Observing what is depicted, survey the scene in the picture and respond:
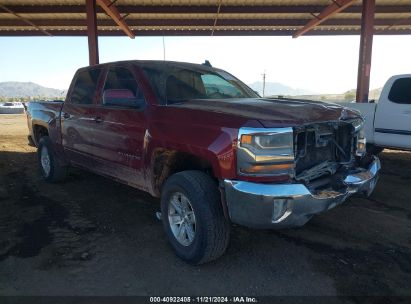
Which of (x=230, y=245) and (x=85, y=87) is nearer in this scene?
(x=230, y=245)

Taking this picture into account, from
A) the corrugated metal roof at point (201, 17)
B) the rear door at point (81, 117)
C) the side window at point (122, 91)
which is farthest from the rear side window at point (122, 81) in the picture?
the corrugated metal roof at point (201, 17)

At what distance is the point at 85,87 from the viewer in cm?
514

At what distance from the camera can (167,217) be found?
12.0 ft

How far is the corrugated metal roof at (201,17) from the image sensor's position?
11.7 meters

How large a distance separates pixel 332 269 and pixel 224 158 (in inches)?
57.9

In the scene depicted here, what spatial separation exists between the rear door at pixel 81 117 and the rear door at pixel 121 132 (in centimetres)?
23

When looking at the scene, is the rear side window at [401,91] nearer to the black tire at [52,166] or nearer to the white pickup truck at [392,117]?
the white pickup truck at [392,117]

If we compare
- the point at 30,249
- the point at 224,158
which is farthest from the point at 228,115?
the point at 30,249

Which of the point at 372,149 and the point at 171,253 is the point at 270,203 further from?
the point at 372,149

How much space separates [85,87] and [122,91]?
58.0 inches


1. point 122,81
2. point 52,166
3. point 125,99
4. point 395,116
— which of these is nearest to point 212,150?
point 125,99

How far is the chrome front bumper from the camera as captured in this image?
2809mm

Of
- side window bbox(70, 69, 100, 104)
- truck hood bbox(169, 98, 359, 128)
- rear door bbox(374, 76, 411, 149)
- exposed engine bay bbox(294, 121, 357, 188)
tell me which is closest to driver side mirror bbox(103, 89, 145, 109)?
truck hood bbox(169, 98, 359, 128)

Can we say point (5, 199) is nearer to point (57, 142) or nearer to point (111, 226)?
point (57, 142)
